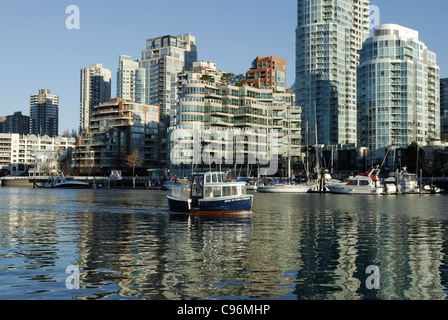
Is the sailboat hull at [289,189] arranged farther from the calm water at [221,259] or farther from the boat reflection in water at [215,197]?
the calm water at [221,259]

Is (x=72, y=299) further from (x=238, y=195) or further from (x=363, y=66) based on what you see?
(x=363, y=66)

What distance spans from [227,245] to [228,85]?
161 metres

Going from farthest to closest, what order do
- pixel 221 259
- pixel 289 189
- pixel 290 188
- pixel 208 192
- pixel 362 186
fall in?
pixel 290 188 → pixel 289 189 → pixel 362 186 → pixel 208 192 → pixel 221 259

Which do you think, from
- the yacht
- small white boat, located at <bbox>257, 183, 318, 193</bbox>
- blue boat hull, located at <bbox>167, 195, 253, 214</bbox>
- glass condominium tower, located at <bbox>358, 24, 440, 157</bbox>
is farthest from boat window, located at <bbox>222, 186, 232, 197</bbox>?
glass condominium tower, located at <bbox>358, 24, 440, 157</bbox>

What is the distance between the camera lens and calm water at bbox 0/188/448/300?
21625 millimetres

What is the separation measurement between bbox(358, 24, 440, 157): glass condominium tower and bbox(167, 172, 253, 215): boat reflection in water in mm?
140690

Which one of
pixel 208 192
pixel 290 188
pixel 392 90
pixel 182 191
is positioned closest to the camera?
pixel 208 192

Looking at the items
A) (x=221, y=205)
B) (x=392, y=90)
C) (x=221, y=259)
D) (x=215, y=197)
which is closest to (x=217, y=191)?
(x=215, y=197)

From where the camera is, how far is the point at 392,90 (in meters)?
188

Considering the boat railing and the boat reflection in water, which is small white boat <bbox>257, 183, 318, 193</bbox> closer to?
the boat railing

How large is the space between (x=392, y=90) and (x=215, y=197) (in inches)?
5803

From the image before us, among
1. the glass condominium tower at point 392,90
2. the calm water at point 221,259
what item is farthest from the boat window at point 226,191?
the glass condominium tower at point 392,90

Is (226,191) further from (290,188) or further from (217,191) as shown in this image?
(290,188)

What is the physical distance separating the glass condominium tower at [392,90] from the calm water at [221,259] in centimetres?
14563
